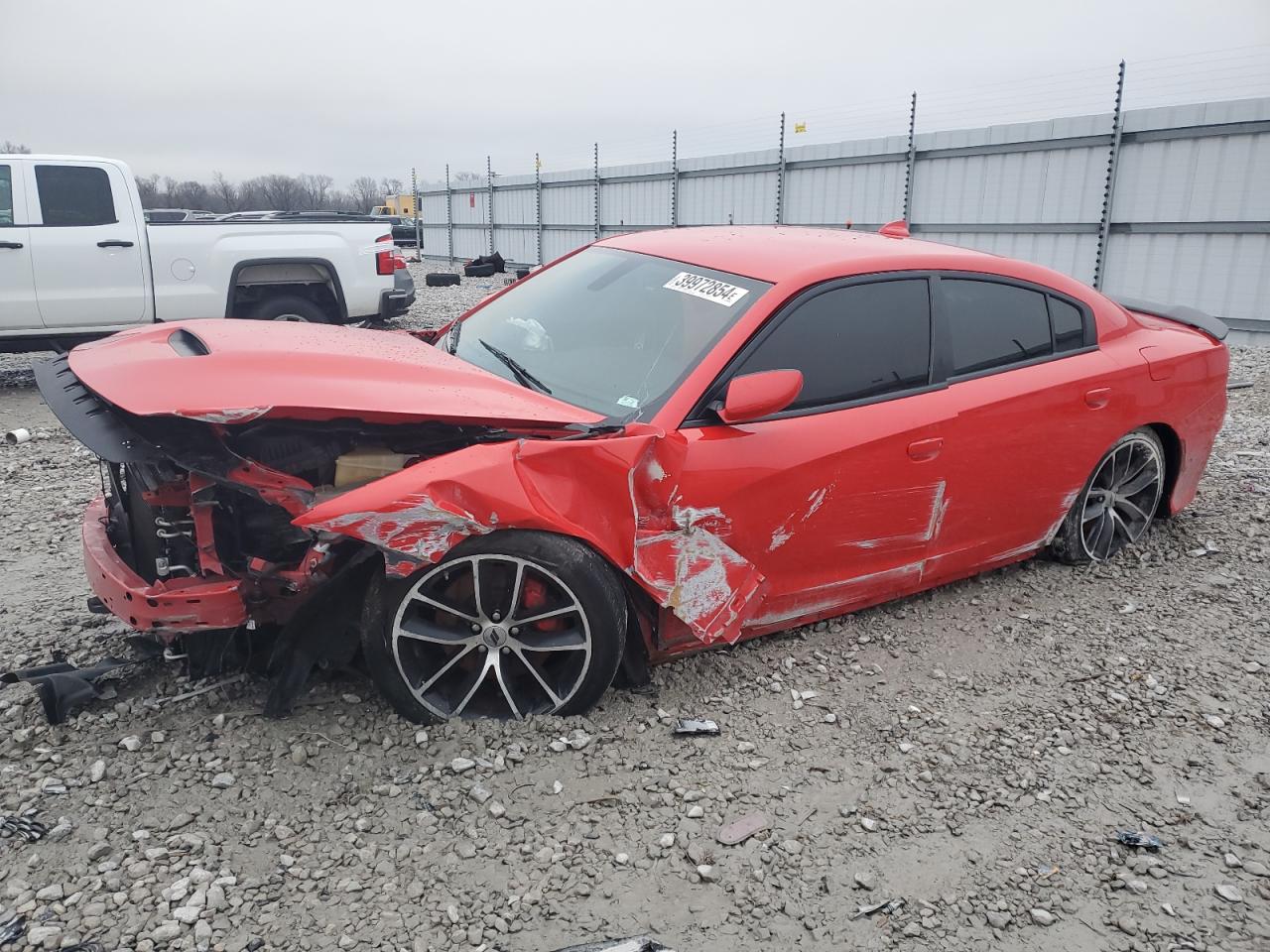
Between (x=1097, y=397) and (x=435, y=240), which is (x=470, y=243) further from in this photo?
(x=1097, y=397)

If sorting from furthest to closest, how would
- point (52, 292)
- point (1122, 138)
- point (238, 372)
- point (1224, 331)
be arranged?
point (1122, 138) → point (52, 292) → point (1224, 331) → point (238, 372)

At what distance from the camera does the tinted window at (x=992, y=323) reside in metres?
3.81

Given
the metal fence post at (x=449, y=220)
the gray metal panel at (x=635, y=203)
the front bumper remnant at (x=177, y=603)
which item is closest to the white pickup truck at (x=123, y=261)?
the front bumper remnant at (x=177, y=603)

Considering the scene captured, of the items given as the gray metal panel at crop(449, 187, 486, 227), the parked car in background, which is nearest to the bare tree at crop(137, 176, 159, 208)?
the gray metal panel at crop(449, 187, 486, 227)

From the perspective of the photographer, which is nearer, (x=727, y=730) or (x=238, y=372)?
(x=238, y=372)

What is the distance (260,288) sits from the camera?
31.0 feet

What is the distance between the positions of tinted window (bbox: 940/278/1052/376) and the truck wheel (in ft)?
24.0

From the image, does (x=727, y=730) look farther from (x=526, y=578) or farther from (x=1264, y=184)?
(x=1264, y=184)

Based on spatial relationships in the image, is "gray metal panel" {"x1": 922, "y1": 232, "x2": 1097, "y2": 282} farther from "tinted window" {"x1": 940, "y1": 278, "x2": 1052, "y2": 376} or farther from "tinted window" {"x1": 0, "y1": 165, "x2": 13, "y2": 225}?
"tinted window" {"x1": 0, "y1": 165, "x2": 13, "y2": 225}

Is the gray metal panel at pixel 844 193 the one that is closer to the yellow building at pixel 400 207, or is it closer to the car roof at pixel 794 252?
the car roof at pixel 794 252

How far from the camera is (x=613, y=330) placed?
3.57 m

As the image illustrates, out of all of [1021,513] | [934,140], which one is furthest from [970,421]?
[934,140]

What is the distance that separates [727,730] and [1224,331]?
11.8 ft

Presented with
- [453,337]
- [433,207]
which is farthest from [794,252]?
[433,207]
